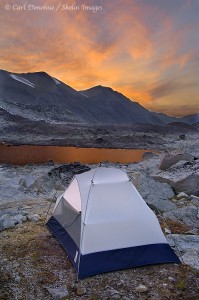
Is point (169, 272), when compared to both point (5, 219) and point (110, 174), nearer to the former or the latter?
point (110, 174)

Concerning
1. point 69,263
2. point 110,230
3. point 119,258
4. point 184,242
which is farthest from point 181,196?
point 69,263

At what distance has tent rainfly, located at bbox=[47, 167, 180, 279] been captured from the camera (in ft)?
23.4

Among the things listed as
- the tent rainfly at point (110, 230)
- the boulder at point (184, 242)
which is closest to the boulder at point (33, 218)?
the tent rainfly at point (110, 230)

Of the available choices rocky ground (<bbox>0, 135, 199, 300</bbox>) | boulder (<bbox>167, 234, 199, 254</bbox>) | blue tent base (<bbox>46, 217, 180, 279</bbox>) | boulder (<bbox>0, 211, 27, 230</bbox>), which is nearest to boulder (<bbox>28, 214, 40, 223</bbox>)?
rocky ground (<bbox>0, 135, 199, 300</bbox>)

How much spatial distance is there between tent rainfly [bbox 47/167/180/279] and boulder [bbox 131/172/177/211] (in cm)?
382

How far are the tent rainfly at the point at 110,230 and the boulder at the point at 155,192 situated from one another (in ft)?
12.5

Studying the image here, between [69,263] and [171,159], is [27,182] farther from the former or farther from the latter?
[171,159]

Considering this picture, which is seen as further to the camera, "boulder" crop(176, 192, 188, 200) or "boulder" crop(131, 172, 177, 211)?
"boulder" crop(176, 192, 188, 200)

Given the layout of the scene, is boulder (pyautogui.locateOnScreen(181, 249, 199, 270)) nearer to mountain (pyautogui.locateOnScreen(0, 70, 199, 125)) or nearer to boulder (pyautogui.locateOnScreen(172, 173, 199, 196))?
boulder (pyautogui.locateOnScreen(172, 173, 199, 196))

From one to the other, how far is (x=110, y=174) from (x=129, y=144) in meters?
40.4

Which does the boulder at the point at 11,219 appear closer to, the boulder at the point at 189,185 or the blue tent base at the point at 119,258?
the blue tent base at the point at 119,258

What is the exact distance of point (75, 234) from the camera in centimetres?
776

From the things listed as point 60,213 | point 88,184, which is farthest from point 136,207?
point 60,213

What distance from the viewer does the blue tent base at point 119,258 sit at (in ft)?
22.8
